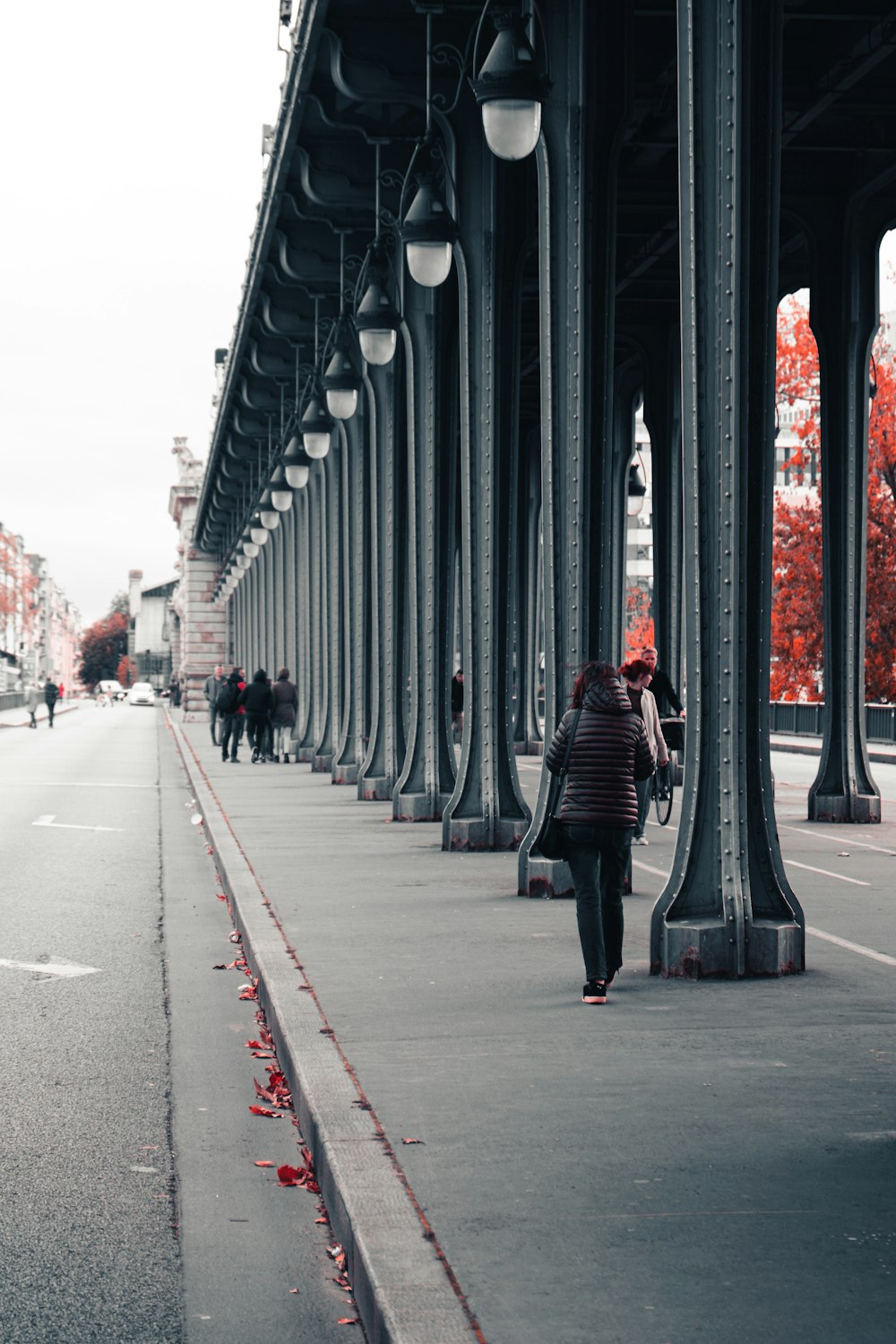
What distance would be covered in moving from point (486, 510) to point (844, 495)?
6.44 meters

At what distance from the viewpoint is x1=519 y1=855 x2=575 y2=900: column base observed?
43.4 feet

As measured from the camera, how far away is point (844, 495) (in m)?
21.3

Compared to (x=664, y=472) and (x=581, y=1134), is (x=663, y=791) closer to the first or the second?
(x=664, y=472)

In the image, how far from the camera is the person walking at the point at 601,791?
8945 mm

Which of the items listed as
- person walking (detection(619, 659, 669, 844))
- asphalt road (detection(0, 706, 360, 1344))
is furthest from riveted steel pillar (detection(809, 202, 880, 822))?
asphalt road (detection(0, 706, 360, 1344))

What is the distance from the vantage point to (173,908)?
13.8m

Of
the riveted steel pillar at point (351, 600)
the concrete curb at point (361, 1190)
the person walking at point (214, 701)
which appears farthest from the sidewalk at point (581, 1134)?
the person walking at point (214, 701)

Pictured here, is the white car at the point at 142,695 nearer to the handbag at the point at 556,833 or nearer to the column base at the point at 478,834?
the column base at the point at 478,834

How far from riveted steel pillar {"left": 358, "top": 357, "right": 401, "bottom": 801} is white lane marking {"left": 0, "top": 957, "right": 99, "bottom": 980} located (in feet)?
42.2

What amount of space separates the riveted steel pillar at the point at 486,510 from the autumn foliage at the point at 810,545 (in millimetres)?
25239

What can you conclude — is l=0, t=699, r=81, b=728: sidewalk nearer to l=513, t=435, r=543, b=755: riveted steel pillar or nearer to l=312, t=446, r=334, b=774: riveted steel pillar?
l=513, t=435, r=543, b=755: riveted steel pillar

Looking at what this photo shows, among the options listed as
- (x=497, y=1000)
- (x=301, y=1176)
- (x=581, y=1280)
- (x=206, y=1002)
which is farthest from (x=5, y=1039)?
(x=581, y=1280)

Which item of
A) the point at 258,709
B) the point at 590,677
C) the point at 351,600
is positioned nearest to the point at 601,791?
the point at 590,677

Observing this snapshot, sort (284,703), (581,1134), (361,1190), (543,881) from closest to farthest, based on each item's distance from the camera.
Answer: (361,1190), (581,1134), (543,881), (284,703)
